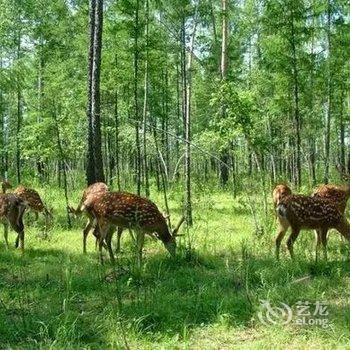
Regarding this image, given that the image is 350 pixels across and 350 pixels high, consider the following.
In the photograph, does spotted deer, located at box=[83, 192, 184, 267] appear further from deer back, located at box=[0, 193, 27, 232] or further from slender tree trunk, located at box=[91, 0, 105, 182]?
slender tree trunk, located at box=[91, 0, 105, 182]

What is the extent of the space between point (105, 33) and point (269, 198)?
27.6ft

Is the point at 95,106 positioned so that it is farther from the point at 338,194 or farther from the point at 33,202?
the point at 338,194

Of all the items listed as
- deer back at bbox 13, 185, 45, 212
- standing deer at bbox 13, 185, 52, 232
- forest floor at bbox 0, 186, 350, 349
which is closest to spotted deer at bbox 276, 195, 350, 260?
forest floor at bbox 0, 186, 350, 349

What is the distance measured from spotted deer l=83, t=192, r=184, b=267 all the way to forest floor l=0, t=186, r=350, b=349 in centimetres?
44

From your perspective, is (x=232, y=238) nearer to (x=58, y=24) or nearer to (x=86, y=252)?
(x=86, y=252)

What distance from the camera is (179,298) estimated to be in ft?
25.4

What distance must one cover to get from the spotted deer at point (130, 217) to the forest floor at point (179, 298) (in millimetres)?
436

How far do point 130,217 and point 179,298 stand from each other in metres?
2.43

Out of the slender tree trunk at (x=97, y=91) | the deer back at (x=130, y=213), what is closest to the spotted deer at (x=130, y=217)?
the deer back at (x=130, y=213)

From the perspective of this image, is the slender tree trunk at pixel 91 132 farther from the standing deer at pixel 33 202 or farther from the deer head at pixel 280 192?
the deer head at pixel 280 192

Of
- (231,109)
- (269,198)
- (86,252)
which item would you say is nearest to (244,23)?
(269,198)

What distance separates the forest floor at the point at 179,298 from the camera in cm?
627

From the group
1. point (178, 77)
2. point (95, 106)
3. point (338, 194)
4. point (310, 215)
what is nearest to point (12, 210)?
point (95, 106)

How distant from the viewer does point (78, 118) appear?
2494 cm
